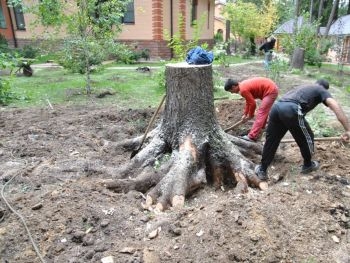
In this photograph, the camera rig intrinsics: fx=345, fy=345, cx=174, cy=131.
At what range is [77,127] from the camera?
6.27m

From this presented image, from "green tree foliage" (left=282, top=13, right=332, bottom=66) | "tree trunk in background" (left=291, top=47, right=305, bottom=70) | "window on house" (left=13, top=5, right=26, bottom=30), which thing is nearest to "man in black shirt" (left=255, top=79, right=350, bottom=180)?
"tree trunk in background" (left=291, top=47, right=305, bottom=70)

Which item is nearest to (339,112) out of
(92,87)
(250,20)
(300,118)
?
(300,118)

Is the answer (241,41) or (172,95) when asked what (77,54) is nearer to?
(172,95)

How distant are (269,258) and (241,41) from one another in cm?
2967

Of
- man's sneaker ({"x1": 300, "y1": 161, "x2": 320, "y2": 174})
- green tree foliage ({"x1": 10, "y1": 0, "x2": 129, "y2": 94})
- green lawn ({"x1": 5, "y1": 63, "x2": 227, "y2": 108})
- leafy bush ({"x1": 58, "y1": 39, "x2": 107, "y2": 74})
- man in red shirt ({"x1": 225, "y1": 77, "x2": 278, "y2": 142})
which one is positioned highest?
green tree foliage ({"x1": 10, "y1": 0, "x2": 129, "y2": 94})

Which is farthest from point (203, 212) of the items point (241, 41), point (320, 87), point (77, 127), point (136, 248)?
point (241, 41)

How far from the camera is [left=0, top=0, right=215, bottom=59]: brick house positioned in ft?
63.2

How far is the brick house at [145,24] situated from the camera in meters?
19.3

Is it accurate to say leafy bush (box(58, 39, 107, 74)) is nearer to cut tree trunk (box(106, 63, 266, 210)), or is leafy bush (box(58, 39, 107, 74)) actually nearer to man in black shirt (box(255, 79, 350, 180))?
cut tree trunk (box(106, 63, 266, 210))

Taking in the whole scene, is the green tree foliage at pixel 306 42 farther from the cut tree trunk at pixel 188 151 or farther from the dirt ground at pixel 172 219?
the cut tree trunk at pixel 188 151

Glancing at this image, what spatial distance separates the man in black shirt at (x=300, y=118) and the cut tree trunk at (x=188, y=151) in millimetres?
435

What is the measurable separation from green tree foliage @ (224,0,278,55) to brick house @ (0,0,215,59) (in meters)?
6.07

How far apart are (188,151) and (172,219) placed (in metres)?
1.11

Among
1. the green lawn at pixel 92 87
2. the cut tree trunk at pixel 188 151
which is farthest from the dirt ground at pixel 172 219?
the green lawn at pixel 92 87
